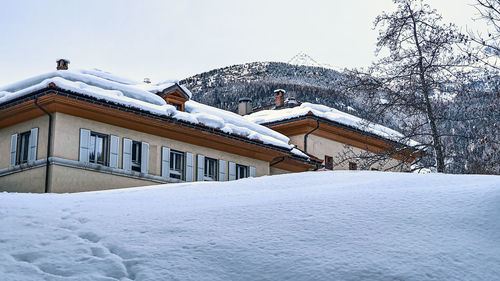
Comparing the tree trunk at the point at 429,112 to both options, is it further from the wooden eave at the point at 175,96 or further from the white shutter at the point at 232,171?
the wooden eave at the point at 175,96

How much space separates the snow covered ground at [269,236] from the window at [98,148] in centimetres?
1111

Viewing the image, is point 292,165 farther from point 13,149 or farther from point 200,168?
point 13,149

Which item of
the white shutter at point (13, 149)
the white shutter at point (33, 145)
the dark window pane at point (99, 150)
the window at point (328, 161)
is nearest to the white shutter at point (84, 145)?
the dark window pane at point (99, 150)

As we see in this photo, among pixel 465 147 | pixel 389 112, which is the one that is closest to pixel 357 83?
pixel 389 112

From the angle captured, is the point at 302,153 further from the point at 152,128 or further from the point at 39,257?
the point at 39,257

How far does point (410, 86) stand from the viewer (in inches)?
688

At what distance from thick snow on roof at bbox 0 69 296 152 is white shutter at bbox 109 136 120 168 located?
1.22 metres

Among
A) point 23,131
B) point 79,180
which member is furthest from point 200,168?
point 23,131

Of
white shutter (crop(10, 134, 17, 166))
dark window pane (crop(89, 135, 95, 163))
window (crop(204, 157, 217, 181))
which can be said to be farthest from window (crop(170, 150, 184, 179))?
white shutter (crop(10, 134, 17, 166))

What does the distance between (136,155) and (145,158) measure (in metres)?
0.29

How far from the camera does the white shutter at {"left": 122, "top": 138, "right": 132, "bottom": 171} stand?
19.2 meters

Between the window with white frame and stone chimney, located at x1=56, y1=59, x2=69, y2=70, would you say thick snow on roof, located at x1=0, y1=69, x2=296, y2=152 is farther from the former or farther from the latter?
stone chimney, located at x1=56, y1=59, x2=69, y2=70

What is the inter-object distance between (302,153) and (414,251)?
20820mm

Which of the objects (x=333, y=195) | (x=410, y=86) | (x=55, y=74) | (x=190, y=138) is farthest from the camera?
(x=190, y=138)
